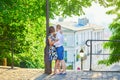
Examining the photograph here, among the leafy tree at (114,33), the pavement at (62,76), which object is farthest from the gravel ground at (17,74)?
the leafy tree at (114,33)

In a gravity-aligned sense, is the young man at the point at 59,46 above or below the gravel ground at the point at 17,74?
above

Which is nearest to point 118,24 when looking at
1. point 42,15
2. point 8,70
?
point 42,15

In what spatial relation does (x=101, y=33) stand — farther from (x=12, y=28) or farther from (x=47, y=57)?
(x=47, y=57)

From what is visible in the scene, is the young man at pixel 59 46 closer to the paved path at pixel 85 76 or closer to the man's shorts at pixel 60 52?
the man's shorts at pixel 60 52

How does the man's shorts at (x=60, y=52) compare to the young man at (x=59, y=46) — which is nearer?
the young man at (x=59, y=46)

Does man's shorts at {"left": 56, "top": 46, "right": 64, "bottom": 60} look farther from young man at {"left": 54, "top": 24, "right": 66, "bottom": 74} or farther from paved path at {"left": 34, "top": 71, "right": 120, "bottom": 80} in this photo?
paved path at {"left": 34, "top": 71, "right": 120, "bottom": 80}

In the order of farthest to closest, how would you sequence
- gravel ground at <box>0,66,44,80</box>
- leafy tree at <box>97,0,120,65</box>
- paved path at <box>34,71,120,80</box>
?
leafy tree at <box>97,0,120,65</box> < gravel ground at <box>0,66,44,80</box> < paved path at <box>34,71,120,80</box>

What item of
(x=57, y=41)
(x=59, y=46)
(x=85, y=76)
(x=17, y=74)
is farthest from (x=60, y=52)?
(x=17, y=74)

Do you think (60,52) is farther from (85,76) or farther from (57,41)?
(85,76)

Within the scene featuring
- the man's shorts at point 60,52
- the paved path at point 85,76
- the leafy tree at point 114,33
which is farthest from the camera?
the leafy tree at point 114,33

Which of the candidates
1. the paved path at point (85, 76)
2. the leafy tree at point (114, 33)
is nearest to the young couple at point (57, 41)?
the paved path at point (85, 76)

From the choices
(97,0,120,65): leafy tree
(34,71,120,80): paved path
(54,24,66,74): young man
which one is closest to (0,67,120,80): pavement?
(34,71,120,80): paved path

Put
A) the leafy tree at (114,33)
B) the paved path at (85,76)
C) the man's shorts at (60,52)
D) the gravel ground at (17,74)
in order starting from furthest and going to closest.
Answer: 1. the leafy tree at (114,33)
2. the man's shorts at (60,52)
3. the gravel ground at (17,74)
4. the paved path at (85,76)

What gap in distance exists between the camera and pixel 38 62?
85.2 ft
